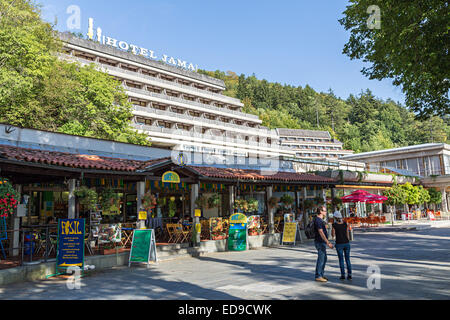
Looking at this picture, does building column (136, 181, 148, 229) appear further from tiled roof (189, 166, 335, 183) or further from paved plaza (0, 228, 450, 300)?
tiled roof (189, 166, 335, 183)

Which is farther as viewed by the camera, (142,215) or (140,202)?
(140,202)

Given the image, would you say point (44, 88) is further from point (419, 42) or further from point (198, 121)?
point (198, 121)

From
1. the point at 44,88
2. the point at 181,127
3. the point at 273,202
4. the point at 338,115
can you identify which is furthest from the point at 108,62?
the point at 338,115

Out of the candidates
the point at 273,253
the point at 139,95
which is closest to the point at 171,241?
the point at 273,253

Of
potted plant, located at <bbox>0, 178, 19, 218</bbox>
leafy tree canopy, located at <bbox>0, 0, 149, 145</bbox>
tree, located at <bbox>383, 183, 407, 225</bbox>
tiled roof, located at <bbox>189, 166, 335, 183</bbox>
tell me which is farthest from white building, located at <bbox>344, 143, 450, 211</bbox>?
potted plant, located at <bbox>0, 178, 19, 218</bbox>

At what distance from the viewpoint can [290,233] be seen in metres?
16.5

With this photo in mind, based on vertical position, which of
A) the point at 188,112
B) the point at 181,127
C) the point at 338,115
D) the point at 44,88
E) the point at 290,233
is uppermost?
the point at 338,115

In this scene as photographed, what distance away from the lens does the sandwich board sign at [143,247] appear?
11.1m

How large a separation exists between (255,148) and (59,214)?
47.9m

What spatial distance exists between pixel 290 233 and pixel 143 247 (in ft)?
25.9

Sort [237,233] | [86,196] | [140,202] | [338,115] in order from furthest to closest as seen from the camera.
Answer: [338,115] < [237,233] < [140,202] < [86,196]

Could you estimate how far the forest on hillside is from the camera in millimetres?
93125
